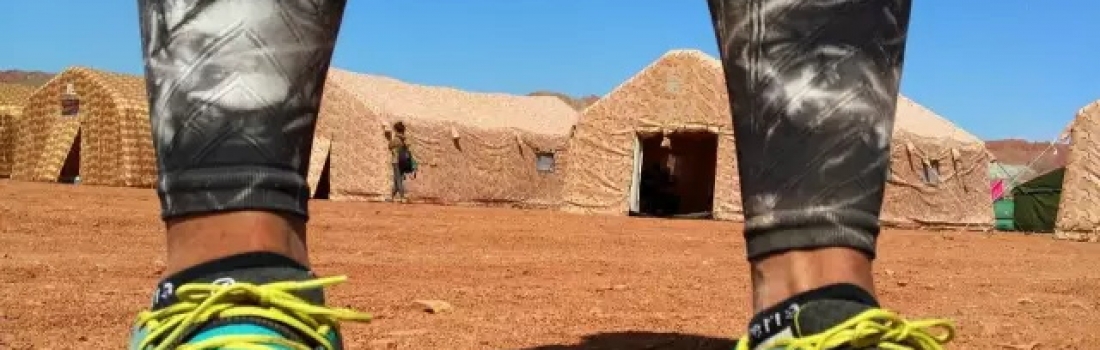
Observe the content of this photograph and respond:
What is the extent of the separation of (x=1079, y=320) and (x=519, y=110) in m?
15.8

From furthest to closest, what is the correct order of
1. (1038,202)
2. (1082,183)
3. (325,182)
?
(325,182) → (1038,202) → (1082,183)

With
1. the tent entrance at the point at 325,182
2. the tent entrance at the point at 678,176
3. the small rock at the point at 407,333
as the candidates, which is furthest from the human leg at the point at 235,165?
the tent entrance at the point at 678,176

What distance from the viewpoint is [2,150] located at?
55.1 feet

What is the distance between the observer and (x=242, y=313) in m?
0.77

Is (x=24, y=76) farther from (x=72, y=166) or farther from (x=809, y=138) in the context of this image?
(x=809, y=138)

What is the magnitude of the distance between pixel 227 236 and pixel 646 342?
3.28ft

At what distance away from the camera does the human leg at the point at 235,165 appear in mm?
783

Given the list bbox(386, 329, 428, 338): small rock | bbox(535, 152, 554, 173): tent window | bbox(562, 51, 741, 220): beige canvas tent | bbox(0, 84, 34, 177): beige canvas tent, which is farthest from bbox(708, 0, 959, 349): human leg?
bbox(0, 84, 34, 177): beige canvas tent

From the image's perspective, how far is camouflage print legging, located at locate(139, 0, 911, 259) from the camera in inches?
33.9

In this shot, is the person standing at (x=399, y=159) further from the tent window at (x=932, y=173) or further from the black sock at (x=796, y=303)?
the black sock at (x=796, y=303)

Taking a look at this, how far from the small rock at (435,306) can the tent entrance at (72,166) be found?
14858mm

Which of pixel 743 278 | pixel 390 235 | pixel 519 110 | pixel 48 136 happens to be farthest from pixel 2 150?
pixel 743 278

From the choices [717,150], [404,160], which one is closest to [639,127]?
[717,150]

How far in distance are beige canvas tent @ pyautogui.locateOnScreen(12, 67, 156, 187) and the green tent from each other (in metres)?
12.5
